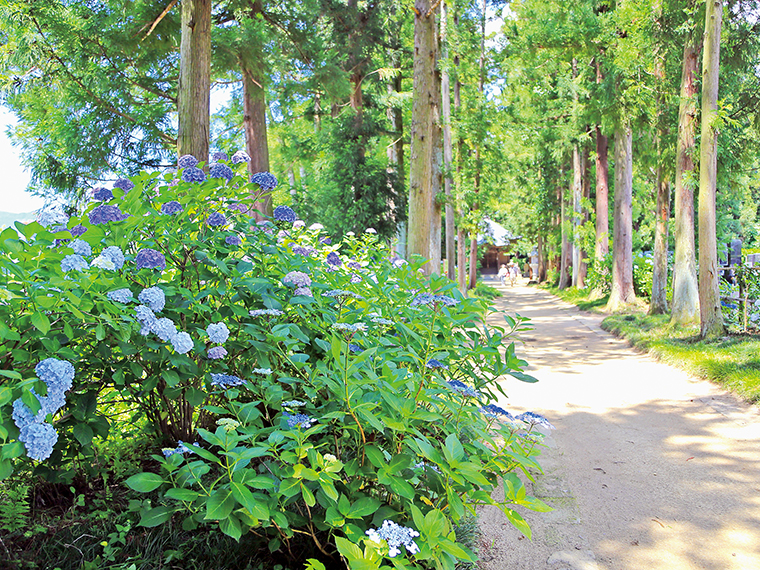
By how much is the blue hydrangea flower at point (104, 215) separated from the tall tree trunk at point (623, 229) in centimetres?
1431

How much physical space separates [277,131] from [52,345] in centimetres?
2347

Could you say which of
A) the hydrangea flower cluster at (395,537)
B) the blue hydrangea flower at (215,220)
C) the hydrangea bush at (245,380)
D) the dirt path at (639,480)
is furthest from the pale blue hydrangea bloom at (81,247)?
the dirt path at (639,480)

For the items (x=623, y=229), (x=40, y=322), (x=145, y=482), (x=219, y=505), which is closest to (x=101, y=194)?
(x=40, y=322)

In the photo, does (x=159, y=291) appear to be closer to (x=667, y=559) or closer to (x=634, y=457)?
(x=667, y=559)

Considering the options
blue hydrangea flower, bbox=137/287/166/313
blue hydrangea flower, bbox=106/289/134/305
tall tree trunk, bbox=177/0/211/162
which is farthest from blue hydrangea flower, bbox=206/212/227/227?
tall tree trunk, bbox=177/0/211/162

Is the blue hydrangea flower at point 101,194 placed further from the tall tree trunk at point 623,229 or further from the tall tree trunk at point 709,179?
the tall tree trunk at point 623,229

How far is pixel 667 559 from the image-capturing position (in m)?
2.67

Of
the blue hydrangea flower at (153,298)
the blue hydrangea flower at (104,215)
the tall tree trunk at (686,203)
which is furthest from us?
the tall tree trunk at (686,203)

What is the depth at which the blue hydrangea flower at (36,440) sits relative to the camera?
142cm

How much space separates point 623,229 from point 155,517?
49.2 feet

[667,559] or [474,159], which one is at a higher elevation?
[474,159]

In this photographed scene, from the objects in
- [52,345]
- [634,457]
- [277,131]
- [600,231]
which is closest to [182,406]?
[52,345]

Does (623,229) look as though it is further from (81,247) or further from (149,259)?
(81,247)

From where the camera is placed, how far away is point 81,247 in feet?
6.50
